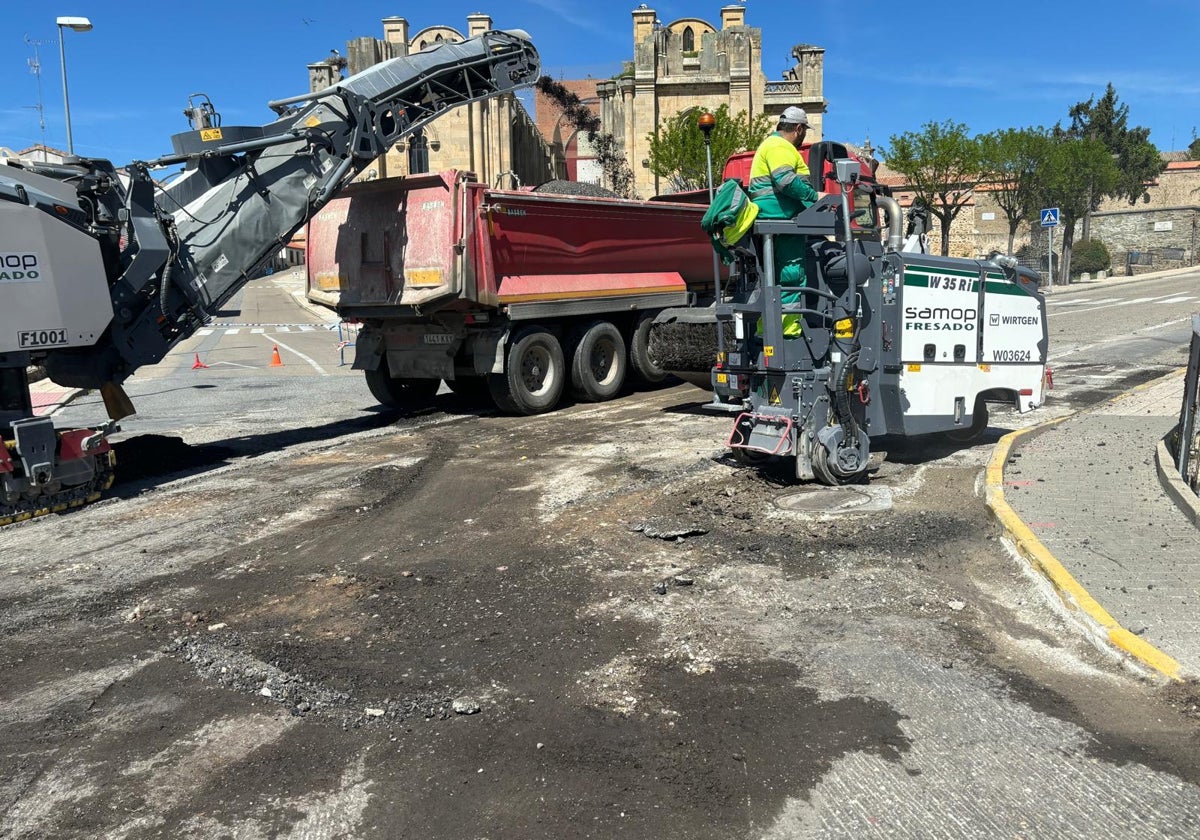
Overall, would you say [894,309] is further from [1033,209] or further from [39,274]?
[1033,209]

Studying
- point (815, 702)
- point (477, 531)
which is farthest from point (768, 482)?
point (815, 702)

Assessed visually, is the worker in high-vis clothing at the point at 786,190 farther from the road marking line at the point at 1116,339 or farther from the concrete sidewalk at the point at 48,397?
the concrete sidewalk at the point at 48,397

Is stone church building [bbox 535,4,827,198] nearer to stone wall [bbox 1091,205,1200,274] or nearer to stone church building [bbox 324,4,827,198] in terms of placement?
stone church building [bbox 324,4,827,198]

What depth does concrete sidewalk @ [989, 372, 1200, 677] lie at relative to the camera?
476 centimetres

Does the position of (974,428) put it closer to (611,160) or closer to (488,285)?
(488,285)

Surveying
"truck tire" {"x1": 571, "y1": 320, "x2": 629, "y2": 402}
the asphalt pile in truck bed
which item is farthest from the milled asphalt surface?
"truck tire" {"x1": 571, "y1": 320, "x2": 629, "y2": 402}

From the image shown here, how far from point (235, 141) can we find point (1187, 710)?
902 cm

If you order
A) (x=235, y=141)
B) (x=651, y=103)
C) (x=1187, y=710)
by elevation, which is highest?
(x=651, y=103)

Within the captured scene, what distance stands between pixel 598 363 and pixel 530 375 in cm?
129

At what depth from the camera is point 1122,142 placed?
270ft

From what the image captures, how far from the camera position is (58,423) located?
12398mm

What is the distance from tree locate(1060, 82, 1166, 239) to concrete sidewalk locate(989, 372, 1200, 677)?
77434 mm

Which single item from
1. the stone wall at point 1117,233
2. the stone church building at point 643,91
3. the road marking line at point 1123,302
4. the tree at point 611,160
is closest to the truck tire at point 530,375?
the road marking line at point 1123,302

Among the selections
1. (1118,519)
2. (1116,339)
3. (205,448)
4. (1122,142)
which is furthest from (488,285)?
(1122,142)
